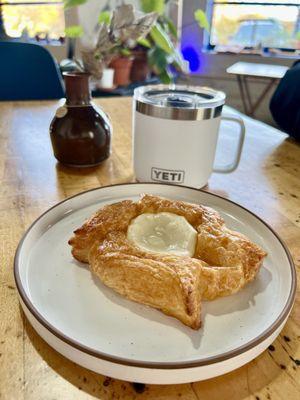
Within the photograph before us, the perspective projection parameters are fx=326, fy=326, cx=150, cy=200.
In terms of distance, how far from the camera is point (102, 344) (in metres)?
0.42

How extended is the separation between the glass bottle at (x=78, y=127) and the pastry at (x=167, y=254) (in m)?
0.35

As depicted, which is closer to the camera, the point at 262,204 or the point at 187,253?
the point at 187,253

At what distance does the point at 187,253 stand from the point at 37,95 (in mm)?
1713

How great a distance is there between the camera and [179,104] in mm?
736

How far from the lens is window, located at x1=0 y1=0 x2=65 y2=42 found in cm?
324

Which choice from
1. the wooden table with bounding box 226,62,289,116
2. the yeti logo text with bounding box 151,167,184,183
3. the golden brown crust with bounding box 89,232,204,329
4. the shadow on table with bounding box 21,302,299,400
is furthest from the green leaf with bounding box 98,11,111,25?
the wooden table with bounding box 226,62,289,116

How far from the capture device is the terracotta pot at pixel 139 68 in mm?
3457

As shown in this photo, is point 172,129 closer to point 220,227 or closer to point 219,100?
point 219,100

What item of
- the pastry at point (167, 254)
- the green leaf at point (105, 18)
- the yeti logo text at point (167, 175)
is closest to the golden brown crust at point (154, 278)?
the pastry at point (167, 254)

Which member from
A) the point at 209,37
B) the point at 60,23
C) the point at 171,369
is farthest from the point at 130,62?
the point at 171,369

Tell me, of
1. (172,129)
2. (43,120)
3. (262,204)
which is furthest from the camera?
(43,120)

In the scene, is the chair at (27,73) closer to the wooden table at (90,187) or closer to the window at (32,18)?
the wooden table at (90,187)

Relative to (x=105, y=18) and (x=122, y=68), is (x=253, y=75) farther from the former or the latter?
(x=105, y=18)

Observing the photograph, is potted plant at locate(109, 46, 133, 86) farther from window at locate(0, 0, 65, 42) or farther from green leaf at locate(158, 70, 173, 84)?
window at locate(0, 0, 65, 42)
